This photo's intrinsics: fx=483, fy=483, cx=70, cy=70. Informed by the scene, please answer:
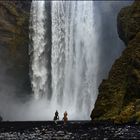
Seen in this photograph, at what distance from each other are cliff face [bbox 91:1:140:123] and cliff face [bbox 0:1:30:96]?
100 ft

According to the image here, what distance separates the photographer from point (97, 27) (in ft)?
379

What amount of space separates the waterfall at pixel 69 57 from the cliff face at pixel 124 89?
2521cm

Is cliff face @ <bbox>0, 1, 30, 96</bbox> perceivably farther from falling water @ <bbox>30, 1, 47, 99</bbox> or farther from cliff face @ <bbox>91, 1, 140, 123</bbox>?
cliff face @ <bbox>91, 1, 140, 123</bbox>

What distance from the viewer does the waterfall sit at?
108 metres

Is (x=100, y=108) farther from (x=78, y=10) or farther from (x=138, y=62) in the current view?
(x=78, y=10)

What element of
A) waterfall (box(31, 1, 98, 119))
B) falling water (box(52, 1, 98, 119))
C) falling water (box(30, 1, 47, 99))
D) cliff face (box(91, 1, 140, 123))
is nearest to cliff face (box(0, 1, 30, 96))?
falling water (box(30, 1, 47, 99))

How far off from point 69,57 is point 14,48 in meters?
13.3

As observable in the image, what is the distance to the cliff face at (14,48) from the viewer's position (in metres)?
107

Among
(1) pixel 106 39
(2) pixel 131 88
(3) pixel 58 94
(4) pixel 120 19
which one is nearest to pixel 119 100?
(2) pixel 131 88

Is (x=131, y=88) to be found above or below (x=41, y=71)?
below

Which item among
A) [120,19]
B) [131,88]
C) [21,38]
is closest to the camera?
[131,88]

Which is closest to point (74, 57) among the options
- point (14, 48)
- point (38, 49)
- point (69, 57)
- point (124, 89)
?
point (69, 57)

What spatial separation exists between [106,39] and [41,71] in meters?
17.9

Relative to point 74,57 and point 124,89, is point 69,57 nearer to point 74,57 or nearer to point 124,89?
point 74,57
